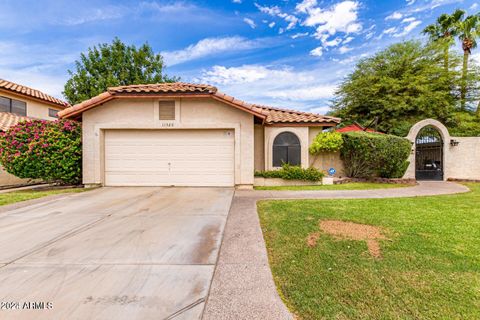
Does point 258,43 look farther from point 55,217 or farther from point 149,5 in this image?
point 55,217

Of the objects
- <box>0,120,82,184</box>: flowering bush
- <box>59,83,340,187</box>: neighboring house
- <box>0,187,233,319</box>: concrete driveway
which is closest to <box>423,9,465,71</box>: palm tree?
<box>59,83,340,187</box>: neighboring house

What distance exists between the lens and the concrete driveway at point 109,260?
6.86 feet

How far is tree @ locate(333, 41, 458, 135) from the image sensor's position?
1739cm

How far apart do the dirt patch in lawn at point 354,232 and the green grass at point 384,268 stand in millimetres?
101

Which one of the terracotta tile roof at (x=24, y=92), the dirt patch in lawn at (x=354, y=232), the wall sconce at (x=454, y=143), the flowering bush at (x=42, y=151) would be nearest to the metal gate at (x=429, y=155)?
the wall sconce at (x=454, y=143)

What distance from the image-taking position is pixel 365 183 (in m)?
10.0

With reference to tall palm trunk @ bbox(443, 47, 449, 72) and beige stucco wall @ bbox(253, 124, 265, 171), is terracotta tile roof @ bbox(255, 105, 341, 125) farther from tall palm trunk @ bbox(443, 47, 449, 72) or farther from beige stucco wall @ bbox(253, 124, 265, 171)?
tall palm trunk @ bbox(443, 47, 449, 72)

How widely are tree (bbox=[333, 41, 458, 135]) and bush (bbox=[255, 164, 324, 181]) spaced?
13.4m

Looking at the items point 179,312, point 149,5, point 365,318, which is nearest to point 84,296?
point 179,312

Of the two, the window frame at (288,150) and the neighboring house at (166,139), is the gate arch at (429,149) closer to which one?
the window frame at (288,150)

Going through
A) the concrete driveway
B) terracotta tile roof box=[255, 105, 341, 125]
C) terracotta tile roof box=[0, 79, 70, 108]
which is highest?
terracotta tile roof box=[0, 79, 70, 108]

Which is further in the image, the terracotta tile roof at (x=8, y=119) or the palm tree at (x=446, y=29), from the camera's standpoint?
the palm tree at (x=446, y=29)

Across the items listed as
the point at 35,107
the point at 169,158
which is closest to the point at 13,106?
the point at 35,107

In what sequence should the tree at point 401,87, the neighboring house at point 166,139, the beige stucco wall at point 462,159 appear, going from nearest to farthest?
the neighboring house at point 166,139 < the beige stucco wall at point 462,159 < the tree at point 401,87
